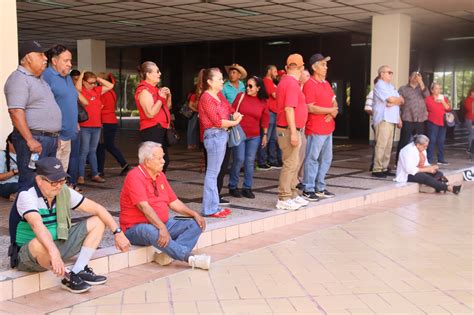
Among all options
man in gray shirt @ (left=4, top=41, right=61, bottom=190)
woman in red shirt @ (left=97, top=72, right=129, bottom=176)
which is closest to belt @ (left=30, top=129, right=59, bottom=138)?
man in gray shirt @ (left=4, top=41, right=61, bottom=190)

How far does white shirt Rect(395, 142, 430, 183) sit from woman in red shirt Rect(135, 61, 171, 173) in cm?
412

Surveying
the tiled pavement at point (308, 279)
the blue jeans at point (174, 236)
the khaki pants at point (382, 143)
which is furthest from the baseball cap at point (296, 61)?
the khaki pants at point (382, 143)

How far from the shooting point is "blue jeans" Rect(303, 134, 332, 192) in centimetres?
761

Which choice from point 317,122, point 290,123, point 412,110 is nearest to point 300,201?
point 290,123

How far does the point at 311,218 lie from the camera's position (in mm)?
7176

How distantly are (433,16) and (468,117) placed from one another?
291cm

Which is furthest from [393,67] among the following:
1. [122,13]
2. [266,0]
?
[122,13]

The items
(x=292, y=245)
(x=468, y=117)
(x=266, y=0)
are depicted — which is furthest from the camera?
(x=468, y=117)

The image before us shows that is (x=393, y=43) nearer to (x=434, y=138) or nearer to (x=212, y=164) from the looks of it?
(x=434, y=138)

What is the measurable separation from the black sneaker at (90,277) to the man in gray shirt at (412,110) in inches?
286

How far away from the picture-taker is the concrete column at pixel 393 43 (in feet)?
48.8

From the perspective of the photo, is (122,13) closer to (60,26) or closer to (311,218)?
(60,26)

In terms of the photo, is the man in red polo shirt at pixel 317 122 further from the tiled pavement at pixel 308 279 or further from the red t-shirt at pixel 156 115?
the red t-shirt at pixel 156 115

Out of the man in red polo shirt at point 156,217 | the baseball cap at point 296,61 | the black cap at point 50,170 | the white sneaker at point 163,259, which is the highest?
the baseball cap at point 296,61
